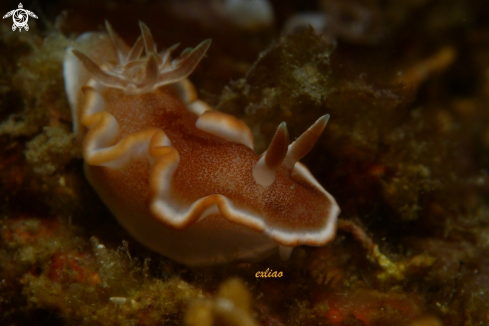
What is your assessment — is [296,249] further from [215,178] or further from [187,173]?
[187,173]

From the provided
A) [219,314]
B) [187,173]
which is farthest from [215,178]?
[219,314]

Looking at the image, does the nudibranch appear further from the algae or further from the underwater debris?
the underwater debris

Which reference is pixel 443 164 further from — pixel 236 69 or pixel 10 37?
pixel 10 37

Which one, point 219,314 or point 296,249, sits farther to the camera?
point 296,249

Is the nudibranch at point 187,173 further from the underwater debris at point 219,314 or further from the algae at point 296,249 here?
the underwater debris at point 219,314

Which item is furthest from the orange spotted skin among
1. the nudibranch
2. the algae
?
the algae

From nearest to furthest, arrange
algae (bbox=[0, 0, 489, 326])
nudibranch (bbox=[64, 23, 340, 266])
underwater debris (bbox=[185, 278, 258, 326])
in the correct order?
underwater debris (bbox=[185, 278, 258, 326]) < nudibranch (bbox=[64, 23, 340, 266]) < algae (bbox=[0, 0, 489, 326])

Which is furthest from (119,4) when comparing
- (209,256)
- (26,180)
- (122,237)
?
(209,256)
